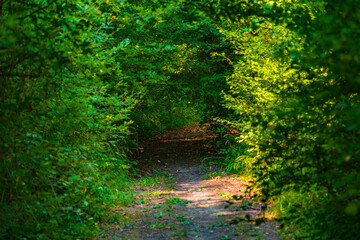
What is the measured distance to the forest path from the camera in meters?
5.71

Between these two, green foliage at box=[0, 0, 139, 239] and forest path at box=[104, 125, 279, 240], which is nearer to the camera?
green foliage at box=[0, 0, 139, 239]

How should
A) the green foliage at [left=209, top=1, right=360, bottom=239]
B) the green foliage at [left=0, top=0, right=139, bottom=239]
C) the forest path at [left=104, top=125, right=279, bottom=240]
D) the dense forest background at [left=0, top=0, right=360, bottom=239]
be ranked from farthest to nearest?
the forest path at [left=104, top=125, right=279, bottom=240] < the green foliage at [left=0, top=0, right=139, bottom=239] < the dense forest background at [left=0, top=0, right=360, bottom=239] < the green foliage at [left=209, top=1, right=360, bottom=239]

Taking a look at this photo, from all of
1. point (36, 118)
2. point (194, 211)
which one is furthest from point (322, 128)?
point (194, 211)

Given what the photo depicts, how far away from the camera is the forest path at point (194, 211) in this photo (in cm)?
571

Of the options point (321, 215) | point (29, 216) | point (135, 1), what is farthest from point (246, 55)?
point (29, 216)

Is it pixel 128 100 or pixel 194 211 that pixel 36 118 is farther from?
pixel 194 211

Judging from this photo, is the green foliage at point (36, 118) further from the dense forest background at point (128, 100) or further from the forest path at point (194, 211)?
the forest path at point (194, 211)

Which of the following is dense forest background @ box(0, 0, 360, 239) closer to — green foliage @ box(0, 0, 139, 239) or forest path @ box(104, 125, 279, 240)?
green foliage @ box(0, 0, 139, 239)

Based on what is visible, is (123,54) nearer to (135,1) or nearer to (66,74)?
(135,1)

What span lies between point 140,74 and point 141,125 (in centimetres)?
391

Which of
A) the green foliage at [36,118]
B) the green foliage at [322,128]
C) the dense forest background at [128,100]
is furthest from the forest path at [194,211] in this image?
the green foliage at [36,118]

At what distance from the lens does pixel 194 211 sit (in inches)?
288

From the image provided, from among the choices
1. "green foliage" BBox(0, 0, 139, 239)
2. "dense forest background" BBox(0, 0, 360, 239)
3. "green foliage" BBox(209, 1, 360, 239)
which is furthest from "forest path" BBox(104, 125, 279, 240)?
"green foliage" BBox(0, 0, 139, 239)

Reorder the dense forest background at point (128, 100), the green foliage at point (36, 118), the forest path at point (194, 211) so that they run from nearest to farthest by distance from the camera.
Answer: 1. the dense forest background at point (128, 100)
2. the green foliage at point (36, 118)
3. the forest path at point (194, 211)
